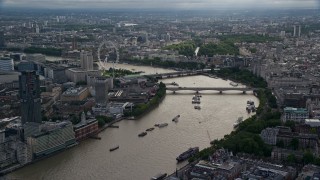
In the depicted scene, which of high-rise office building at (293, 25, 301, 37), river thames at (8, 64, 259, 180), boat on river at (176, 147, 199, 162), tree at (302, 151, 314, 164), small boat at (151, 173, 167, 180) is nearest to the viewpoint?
small boat at (151, 173, 167, 180)

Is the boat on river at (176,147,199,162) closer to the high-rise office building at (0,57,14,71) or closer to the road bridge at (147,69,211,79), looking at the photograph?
the road bridge at (147,69,211,79)

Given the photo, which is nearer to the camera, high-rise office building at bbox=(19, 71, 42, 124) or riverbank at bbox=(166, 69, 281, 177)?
riverbank at bbox=(166, 69, 281, 177)

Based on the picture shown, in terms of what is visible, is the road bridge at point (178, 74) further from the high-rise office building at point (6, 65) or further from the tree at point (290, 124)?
the tree at point (290, 124)

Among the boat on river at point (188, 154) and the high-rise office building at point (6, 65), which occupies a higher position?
the high-rise office building at point (6, 65)

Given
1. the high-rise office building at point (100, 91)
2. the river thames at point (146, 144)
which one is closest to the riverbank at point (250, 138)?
the river thames at point (146, 144)

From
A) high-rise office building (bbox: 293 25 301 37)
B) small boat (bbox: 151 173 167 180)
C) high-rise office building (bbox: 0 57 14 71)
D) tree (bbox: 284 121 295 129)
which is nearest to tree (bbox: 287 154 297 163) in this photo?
small boat (bbox: 151 173 167 180)
